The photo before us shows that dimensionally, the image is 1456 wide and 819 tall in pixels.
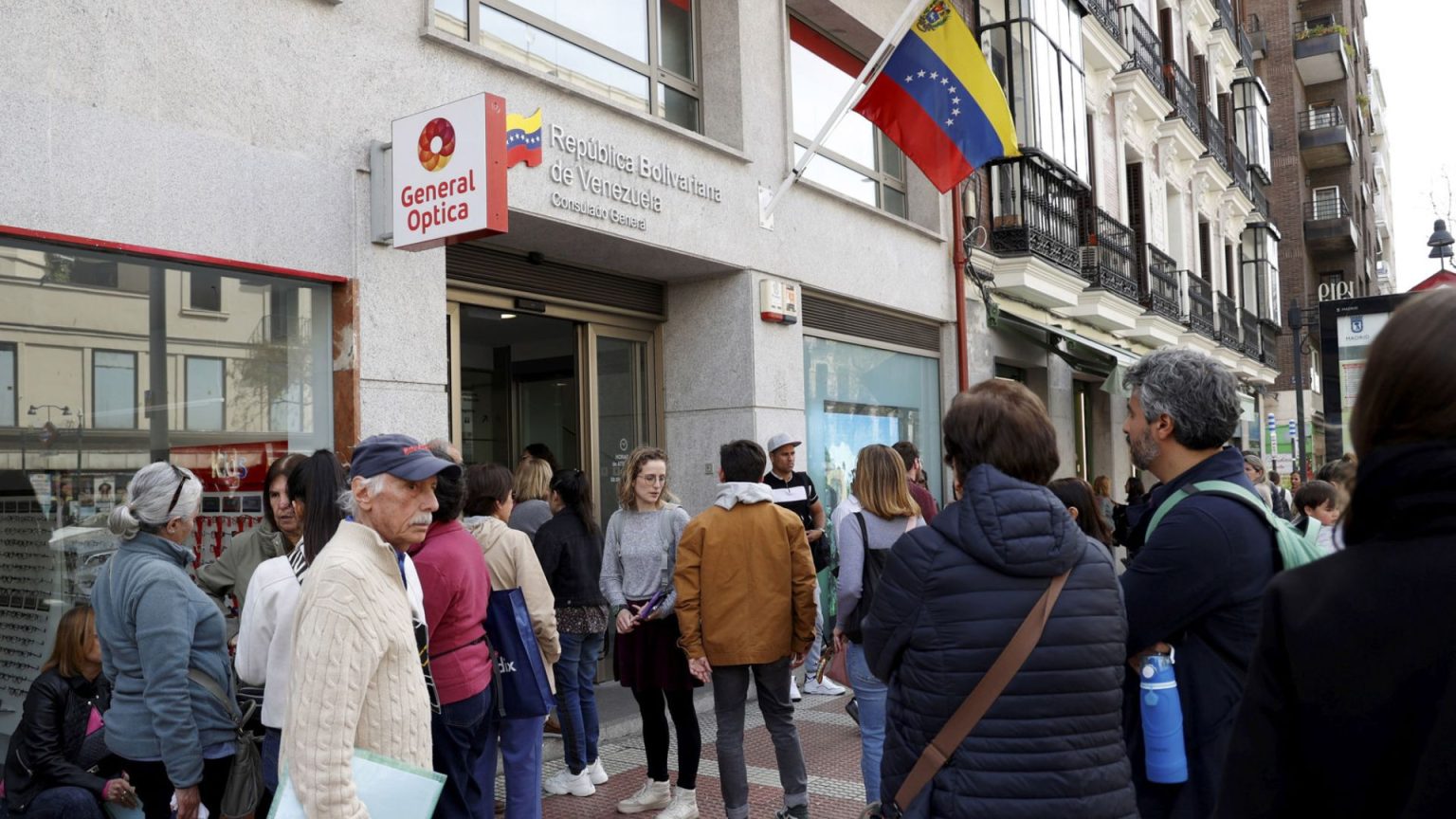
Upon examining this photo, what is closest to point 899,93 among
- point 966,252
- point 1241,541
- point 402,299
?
point 966,252

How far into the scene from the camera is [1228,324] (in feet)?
84.7

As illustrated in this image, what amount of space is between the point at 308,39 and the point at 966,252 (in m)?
8.87

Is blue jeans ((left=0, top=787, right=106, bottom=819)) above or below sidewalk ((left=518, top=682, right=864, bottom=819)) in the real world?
above

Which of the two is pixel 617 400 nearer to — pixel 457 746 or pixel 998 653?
pixel 457 746

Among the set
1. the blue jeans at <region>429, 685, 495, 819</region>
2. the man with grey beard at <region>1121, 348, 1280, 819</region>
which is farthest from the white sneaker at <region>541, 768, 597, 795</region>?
the man with grey beard at <region>1121, 348, 1280, 819</region>

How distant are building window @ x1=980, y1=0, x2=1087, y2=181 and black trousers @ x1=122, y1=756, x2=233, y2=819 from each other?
12.3 m

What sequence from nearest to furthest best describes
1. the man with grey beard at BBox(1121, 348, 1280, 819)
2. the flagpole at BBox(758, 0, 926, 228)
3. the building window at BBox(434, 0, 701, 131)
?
the man with grey beard at BBox(1121, 348, 1280, 819)
the building window at BBox(434, 0, 701, 131)
the flagpole at BBox(758, 0, 926, 228)

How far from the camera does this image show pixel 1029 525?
8.75ft

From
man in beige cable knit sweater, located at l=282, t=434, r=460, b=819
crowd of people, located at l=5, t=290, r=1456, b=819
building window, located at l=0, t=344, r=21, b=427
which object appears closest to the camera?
crowd of people, located at l=5, t=290, r=1456, b=819

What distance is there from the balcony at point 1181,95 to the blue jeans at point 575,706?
62.1 feet

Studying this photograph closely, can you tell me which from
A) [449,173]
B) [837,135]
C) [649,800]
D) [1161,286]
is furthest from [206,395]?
[1161,286]

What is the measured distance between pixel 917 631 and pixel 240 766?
2.54 metres

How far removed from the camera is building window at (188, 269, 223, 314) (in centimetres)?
580

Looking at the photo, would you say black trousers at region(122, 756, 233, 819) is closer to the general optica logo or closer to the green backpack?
the green backpack
